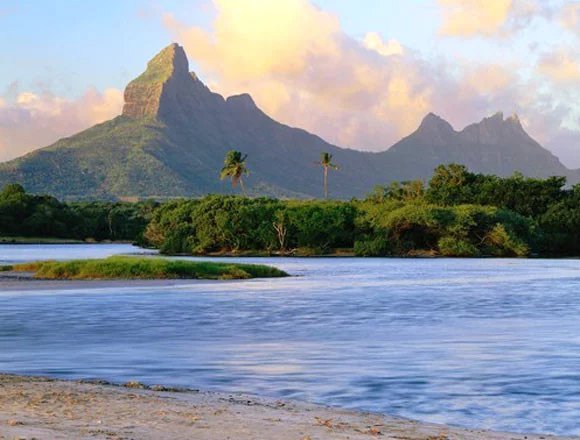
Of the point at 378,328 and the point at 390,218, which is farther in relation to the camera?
the point at 390,218

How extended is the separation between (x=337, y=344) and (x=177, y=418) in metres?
16.4

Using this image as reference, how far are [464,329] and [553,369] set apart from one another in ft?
39.3

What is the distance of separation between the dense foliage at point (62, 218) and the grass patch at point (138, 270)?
93.3m

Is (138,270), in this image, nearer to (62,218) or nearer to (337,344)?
(337,344)

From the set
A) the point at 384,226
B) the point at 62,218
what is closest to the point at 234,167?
the point at 384,226

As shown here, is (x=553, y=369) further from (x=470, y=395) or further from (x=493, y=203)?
(x=493, y=203)

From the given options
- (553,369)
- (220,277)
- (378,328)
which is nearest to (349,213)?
(220,277)

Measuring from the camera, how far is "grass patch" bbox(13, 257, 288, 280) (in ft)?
225

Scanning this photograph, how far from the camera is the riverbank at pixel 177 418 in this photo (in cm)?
1353

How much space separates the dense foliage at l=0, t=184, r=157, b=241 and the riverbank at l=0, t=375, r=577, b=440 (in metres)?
150

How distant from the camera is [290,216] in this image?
126 metres

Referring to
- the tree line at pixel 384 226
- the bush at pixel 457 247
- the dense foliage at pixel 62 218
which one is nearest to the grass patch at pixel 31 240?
the dense foliage at pixel 62 218

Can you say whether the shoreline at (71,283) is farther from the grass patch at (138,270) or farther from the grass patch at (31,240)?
the grass patch at (31,240)

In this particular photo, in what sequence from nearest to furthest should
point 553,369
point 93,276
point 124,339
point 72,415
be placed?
point 72,415 → point 553,369 → point 124,339 → point 93,276
